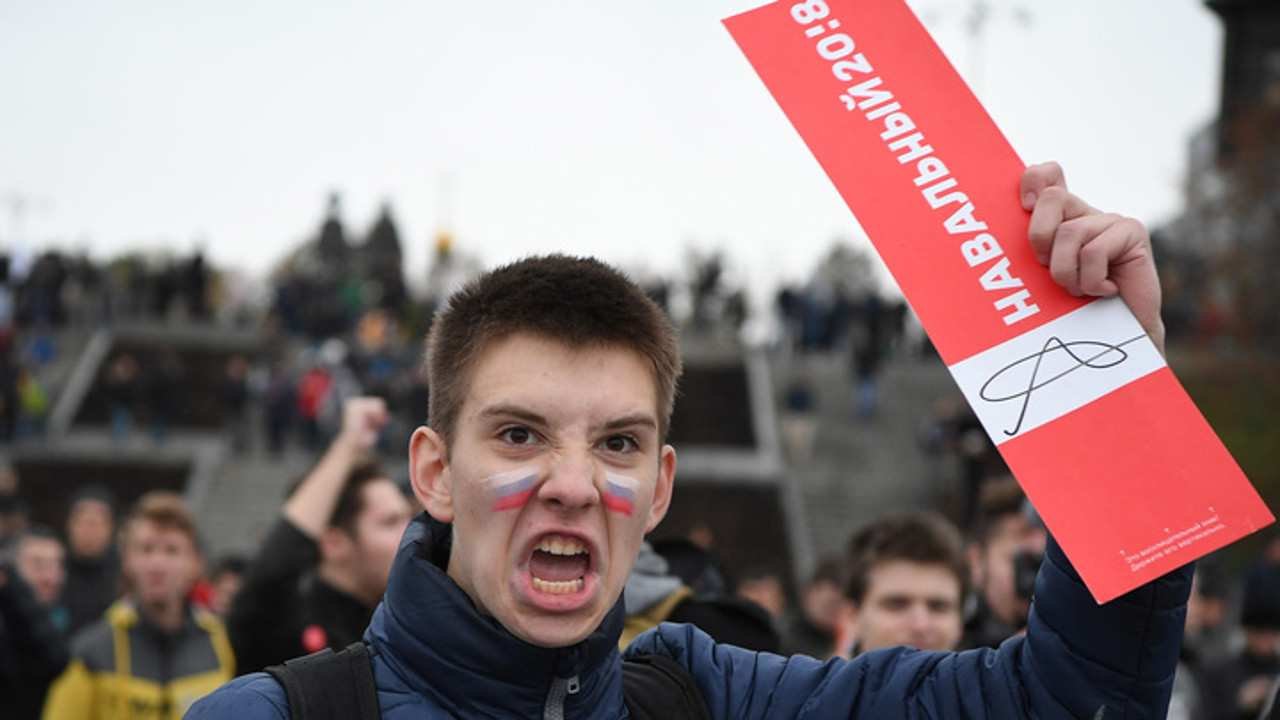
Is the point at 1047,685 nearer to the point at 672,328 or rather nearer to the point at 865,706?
the point at 865,706

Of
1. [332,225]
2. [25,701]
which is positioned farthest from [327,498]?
[332,225]

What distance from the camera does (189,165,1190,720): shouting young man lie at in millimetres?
2404

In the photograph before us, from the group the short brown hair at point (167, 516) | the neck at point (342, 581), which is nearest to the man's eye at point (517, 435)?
the neck at point (342, 581)

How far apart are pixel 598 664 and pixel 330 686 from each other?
0.42 metres

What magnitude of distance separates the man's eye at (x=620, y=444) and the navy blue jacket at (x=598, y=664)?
0.85ft

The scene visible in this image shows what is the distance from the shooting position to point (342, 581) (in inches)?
202

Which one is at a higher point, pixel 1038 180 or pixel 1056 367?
pixel 1038 180

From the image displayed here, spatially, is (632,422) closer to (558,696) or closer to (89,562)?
(558,696)

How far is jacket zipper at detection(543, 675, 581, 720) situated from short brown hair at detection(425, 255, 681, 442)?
44cm

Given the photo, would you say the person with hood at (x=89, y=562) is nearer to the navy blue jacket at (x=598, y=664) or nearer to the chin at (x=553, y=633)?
the navy blue jacket at (x=598, y=664)

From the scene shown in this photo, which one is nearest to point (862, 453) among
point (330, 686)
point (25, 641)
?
point (25, 641)

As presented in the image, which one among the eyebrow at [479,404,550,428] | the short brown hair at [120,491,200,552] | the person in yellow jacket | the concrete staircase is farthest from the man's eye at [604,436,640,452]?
the concrete staircase

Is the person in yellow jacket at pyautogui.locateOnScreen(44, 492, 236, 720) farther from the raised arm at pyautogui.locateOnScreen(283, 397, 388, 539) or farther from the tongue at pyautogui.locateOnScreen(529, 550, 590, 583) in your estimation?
the tongue at pyautogui.locateOnScreen(529, 550, 590, 583)

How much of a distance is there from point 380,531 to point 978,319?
302 cm
